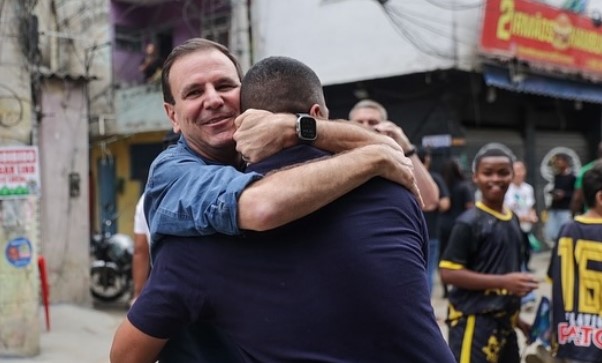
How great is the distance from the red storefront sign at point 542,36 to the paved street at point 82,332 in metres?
4.16

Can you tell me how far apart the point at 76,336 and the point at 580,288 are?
5219 mm

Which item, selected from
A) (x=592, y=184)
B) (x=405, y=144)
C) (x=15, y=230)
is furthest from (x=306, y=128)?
(x=15, y=230)

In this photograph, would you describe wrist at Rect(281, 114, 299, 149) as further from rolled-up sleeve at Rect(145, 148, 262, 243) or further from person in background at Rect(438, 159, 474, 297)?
person in background at Rect(438, 159, 474, 297)

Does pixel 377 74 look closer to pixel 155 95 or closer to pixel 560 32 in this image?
pixel 560 32

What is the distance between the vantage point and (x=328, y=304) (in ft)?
4.94

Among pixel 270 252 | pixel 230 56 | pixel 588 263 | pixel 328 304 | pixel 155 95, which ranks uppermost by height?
pixel 155 95

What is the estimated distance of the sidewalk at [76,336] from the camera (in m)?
6.49

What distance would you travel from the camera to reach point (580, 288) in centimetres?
360

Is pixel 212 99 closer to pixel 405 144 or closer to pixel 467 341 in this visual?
pixel 405 144

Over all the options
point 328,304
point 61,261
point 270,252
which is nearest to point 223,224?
point 270,252

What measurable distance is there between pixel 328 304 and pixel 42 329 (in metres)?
6.56

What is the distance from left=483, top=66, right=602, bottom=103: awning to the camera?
38.4 feet

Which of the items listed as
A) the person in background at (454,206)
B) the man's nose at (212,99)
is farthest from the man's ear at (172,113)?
the person in background at (454,206)

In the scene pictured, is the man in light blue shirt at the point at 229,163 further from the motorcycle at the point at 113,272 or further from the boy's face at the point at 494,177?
the motorcycle at the point at 113,272
